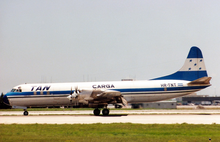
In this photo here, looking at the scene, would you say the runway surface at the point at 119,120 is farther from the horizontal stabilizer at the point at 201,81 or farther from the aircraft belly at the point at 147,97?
the horizontal stabilizer at the point at 201,81

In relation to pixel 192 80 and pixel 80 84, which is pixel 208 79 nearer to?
pixel 192 80

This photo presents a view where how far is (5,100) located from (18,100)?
2049 millimetres

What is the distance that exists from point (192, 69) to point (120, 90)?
10.5 meters

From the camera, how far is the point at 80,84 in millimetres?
35781

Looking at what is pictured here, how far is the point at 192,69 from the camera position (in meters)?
36.6

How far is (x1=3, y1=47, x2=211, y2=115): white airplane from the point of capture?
33188 millimetres

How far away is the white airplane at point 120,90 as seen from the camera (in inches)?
1307

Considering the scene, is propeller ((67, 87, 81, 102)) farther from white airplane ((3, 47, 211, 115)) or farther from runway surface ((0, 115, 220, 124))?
runway surface ((0, 115, 220, 124))

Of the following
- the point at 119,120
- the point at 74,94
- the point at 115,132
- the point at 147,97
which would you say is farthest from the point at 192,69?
the point at 115,132

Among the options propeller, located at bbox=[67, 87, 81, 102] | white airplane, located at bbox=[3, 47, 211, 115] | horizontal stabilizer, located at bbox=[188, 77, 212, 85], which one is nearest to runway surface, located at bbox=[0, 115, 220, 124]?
white airplane, located at bbox=[3, 47, 211, 115]

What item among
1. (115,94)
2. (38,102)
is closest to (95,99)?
(115,94)

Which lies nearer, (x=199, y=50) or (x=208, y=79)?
(x=208, y=79)

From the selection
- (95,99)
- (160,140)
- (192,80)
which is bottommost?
(160,140)

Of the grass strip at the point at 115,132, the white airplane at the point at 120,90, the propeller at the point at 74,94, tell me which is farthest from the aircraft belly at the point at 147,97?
the grass strip at the point at 115,132
